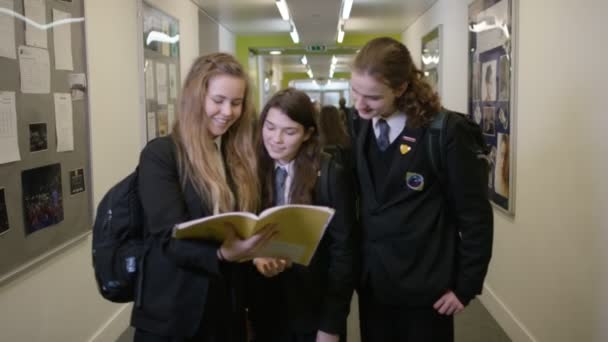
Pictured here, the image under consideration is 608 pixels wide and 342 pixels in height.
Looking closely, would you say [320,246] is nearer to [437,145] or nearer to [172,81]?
[437,145]

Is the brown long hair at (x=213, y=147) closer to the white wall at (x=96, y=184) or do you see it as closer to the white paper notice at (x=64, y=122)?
the white wall at (x=96, y=184)

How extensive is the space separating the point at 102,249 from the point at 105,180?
6.98ft

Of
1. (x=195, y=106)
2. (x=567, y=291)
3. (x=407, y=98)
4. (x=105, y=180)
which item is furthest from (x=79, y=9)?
(x=567, y=291)

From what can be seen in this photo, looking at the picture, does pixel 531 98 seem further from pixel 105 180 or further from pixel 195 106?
pixel 105 180

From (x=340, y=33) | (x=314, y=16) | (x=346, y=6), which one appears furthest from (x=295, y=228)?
(x=340, y=33)

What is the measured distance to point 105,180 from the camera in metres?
3.50

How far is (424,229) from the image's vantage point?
67.3 inches

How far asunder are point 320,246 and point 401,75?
56cm

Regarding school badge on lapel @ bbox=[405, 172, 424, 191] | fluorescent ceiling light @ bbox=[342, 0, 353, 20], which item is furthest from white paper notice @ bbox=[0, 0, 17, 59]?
fluorescent ceiling light @ bbox=[342, 0, 353, 20]

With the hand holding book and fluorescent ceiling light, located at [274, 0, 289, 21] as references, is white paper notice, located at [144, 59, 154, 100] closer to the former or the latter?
fluorescent ceiling light, located at [274, 0, 289, 21]

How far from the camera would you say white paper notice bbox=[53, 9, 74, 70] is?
2.76 metres

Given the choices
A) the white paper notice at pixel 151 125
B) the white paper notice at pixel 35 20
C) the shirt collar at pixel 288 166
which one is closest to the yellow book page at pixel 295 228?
the shirt collar at pixel 288 166

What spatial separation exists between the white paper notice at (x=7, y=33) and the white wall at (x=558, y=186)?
2.35 meters

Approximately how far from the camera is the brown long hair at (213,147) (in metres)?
1.48
